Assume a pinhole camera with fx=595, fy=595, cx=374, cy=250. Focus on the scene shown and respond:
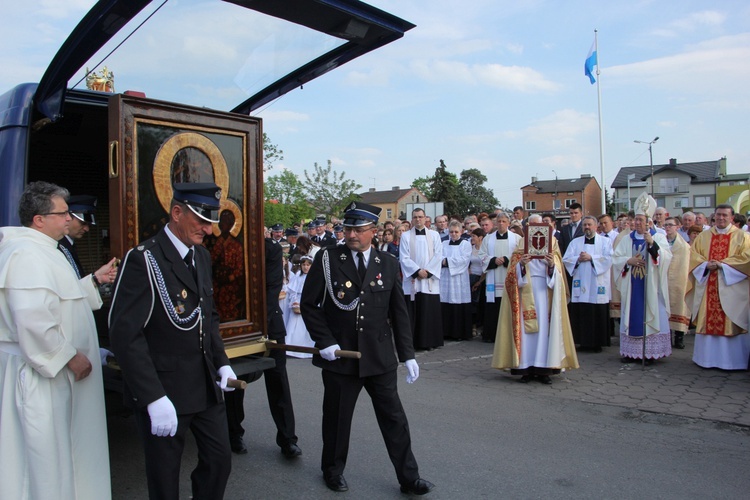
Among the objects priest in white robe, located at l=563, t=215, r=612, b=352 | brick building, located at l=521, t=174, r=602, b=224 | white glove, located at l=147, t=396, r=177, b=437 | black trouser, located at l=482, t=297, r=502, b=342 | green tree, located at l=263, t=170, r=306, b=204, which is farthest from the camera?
brick building, located at l=521, t=174, r=602, b=224

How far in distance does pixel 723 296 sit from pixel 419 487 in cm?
589

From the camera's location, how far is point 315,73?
452cm

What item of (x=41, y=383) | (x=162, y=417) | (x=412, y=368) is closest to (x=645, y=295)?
(x=412, y=368)

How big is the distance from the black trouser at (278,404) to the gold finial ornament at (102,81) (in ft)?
7.91

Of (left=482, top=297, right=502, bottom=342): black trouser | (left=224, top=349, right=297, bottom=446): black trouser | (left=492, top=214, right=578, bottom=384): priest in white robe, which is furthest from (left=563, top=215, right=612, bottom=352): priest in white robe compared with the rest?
(left=224, top=349, right=297, bottom=446): black trouser

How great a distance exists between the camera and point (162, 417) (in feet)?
9.61

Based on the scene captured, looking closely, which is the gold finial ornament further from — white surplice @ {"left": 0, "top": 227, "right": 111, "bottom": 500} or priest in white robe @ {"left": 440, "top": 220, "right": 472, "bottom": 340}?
priest in white robe @ {"left": 440, "top": 220, "right": 472, "bottom": 340}

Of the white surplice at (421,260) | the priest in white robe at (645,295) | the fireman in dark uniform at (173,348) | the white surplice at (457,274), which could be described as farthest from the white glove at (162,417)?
the white surplice at (457,274)

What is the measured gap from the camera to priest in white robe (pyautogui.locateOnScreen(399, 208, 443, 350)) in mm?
10070

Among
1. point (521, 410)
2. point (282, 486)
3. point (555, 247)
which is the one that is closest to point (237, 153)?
point (282, 486)

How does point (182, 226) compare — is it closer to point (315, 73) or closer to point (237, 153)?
point (237, 153)

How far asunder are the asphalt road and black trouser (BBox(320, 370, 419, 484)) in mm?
242

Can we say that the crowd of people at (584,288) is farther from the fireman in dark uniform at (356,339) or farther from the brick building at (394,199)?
the brick building at (394,199)

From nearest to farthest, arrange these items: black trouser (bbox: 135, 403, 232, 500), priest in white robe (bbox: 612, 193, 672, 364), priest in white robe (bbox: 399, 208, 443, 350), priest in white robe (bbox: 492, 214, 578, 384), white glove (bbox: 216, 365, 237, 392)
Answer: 1. black trouser (bbox: 135, 403, 232, 500)
2. white glove (bbox: 216, 365, 237, 392)
3. priest in white robe (bbox: 492, 214, 578, 384)
4. priest in white robe (bbox: 612, 193, 672, 364)
5. priest in white robe (bbox: 399, 208, 443, 350)
